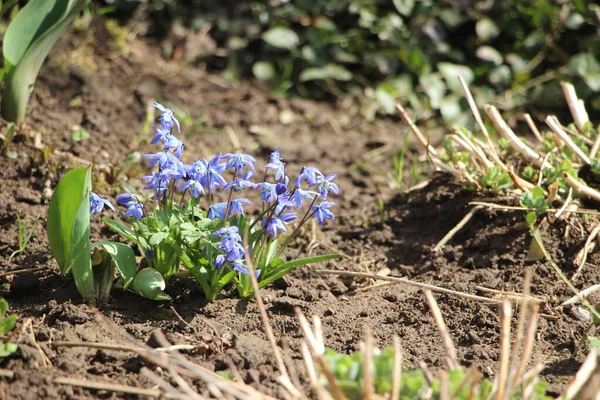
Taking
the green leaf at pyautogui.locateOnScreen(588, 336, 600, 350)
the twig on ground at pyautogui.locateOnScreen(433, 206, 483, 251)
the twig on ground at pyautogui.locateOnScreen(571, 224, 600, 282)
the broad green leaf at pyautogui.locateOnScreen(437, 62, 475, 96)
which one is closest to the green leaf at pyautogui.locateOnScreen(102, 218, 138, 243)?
the twig on ground at pyautogui.locateOnScreen(433, 206, 483, 251)

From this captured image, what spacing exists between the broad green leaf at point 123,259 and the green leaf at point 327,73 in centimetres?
220

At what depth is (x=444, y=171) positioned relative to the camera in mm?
3271

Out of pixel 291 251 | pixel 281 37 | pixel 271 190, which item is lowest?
pixel 291 251

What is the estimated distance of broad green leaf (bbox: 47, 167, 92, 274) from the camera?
2207mm

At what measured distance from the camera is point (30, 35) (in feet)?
9.33

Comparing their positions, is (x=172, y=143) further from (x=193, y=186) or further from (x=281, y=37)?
(x=281, y=37)

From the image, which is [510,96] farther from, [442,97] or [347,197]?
[347,197]

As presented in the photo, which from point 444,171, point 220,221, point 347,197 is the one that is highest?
point 220,221

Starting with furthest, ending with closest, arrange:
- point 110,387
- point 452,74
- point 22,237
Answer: point 452,74
point 22,237
point 110,387

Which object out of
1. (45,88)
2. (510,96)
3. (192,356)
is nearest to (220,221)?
(192,356)

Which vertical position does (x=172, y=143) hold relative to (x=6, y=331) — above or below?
above

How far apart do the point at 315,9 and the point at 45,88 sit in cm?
161

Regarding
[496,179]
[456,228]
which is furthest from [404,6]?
[456,228]

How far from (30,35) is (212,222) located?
3.82ft
